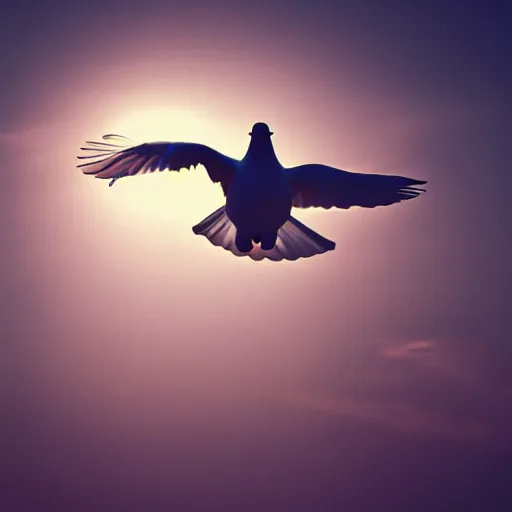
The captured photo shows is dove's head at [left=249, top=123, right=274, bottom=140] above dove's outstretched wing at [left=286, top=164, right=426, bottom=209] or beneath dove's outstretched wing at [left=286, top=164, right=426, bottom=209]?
above

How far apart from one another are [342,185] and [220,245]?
6.55 ft

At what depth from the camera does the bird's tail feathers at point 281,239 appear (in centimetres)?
1712

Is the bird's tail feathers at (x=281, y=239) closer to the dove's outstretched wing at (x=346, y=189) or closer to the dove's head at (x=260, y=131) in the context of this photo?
the dove's outstretched wing at (x=346, y=189)

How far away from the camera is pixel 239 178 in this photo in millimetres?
15797

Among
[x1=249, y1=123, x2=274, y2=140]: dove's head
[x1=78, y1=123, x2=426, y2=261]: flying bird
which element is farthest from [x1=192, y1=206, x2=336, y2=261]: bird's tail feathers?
[x1=249, y1=123, x2=274, y2=140]: dove's head

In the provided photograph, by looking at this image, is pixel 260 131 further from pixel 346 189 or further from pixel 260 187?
pixel 346 189

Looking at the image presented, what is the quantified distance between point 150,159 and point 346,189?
296 centimetres

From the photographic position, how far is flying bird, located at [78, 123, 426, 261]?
15.6 m

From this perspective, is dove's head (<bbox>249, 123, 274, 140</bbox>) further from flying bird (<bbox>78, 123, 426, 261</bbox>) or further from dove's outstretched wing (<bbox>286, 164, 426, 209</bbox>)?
dove's outstretched wing (<bbox>286, 164, 426, 209</bbox>)

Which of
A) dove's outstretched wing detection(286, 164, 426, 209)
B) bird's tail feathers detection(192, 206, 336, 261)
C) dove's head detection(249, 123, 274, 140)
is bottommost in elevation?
bird's tail feathers detection(192, 206, 336, 261)

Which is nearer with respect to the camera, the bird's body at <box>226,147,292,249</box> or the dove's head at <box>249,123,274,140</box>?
the bird's body at <box>226,147,292,249</box>

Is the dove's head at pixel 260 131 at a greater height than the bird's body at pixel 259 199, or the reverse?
the dove's head at pixel 260 131

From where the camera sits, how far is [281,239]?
17.2m

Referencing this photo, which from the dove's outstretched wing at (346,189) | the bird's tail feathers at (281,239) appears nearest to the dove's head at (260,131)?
the dove's outstretched wing at (346,189)
